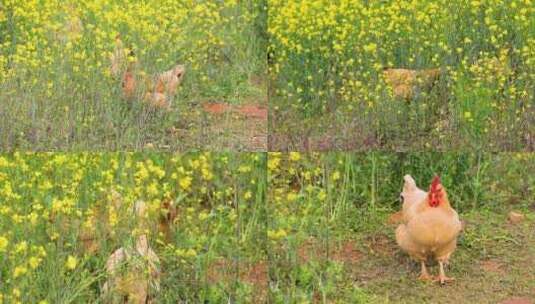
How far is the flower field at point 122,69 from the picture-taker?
518 centimetres

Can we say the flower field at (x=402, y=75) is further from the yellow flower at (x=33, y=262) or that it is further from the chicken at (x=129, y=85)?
the yellow flower at (x=33, y=262)

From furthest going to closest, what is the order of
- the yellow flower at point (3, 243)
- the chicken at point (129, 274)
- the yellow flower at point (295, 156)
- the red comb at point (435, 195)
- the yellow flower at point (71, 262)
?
1. the yellow flower at point (295, 156)
2. the red comb at point (435, 195)
3. the chicken at point (129, 274)
4. the yellow flower at point (71, 262)
5. the yellow flower at point (3, 243)

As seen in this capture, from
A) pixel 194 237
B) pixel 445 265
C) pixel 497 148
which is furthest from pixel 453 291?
pixel 194 237

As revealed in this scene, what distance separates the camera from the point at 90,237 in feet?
15.0

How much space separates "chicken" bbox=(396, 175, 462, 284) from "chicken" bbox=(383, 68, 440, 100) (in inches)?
27.3

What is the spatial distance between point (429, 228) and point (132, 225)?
4.24 feet

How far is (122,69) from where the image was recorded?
17.4 feet

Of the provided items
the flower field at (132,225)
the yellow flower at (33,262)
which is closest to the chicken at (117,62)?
the flower field at (132,225)

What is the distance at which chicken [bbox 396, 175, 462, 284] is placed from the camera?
456cm

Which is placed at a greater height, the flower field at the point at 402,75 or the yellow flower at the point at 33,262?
the flower field at the point at 402,75

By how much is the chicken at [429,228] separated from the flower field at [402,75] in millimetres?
599

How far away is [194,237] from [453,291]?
121cm

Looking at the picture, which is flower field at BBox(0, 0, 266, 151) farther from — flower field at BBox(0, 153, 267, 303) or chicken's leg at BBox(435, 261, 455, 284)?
chicken's leg at BBox(435, 261, 455, 284)

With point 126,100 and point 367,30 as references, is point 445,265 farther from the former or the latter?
point 126,100
